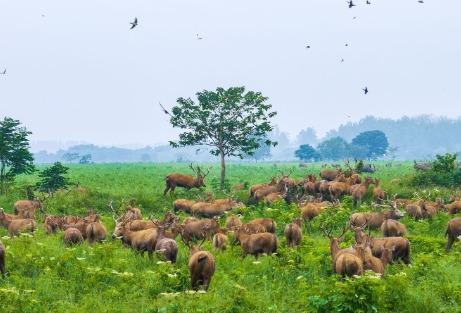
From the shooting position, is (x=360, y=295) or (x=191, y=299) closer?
(x=360, y=295)

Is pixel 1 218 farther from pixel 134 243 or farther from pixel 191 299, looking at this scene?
pixel 191 299

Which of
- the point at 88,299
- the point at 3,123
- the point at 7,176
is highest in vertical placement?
the point at 3,123

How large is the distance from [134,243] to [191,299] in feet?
20.6

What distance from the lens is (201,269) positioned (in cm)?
1306

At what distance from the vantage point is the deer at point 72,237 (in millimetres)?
19109

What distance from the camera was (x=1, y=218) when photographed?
22812 millimetres

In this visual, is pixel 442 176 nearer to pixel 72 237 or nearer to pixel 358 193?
pixel 358 193

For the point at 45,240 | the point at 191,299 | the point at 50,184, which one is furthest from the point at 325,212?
the point at 50,184

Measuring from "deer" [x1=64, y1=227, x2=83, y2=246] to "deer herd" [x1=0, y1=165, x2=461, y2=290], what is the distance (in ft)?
0.11

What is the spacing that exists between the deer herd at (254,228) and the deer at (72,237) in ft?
0.11

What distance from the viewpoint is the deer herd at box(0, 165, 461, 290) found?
559 inches

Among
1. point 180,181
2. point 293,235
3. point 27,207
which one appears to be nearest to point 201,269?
point 293,235

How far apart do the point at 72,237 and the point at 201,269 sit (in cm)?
779

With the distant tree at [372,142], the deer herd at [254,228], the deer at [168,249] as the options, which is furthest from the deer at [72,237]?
the distant tree at [372,142]
